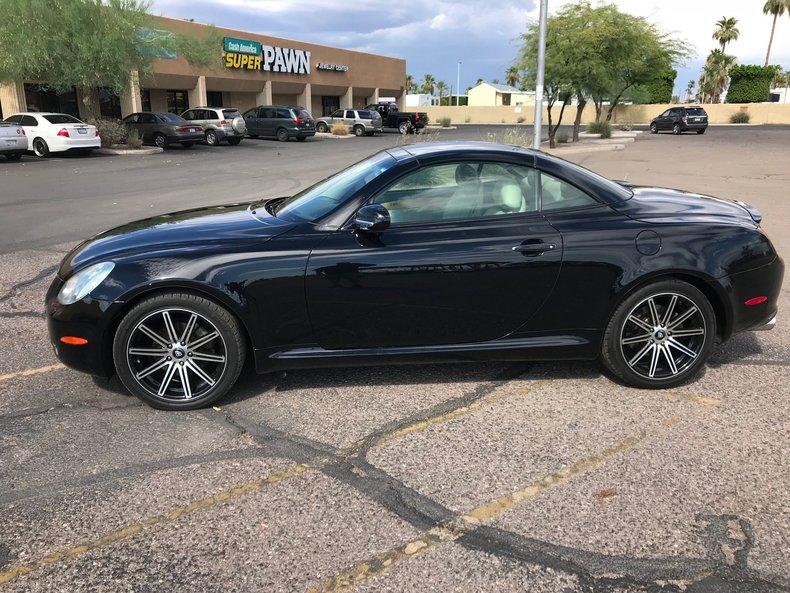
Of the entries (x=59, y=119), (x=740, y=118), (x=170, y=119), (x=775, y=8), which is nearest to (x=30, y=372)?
(x=59, y=119)

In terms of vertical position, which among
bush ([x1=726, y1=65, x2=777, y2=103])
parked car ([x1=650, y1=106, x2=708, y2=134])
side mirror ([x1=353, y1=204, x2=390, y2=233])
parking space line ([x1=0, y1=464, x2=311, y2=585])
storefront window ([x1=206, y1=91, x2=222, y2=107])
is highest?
bush ([x1=726, y1=65, x2=777, y2=103])

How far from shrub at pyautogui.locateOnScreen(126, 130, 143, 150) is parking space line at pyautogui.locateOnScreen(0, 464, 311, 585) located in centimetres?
2753

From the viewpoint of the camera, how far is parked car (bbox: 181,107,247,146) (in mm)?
31078

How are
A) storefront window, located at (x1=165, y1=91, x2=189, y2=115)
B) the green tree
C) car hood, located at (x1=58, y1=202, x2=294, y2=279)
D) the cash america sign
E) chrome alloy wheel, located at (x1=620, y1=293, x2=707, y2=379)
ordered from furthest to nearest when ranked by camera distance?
the cash america sign < storefront window, located at (x1=165, y1=91, x2=189, y2=115) < the green tree < chrome alloy wheel, located at (x1=620, y1=293, x2=707, y2=379) < car hood, located at (x1=58, y1=202, x2=294, y2=279)

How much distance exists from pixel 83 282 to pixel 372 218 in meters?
1.75

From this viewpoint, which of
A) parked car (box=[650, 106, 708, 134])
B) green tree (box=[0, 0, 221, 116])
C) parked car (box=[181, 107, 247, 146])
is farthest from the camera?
parked car (box=[650, 106, 708, 134])

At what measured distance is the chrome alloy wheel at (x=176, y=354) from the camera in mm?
3809

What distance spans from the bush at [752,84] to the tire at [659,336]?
245ft

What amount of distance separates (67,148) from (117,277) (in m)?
23.1

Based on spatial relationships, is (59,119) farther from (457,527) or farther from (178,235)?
(457,527)

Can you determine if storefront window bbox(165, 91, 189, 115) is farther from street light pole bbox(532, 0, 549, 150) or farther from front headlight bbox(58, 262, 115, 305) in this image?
front headlight bbox(58, 262, 115, 305)

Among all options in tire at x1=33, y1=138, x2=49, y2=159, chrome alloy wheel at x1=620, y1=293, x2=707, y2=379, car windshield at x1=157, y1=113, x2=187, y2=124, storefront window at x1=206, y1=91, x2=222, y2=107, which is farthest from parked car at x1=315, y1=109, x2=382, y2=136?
chrome alloy wheel at x1=620, y1=293, x2=707, y2=379

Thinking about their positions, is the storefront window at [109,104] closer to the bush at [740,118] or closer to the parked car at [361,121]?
the parked car at [361,121]

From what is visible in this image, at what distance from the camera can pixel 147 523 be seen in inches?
112
